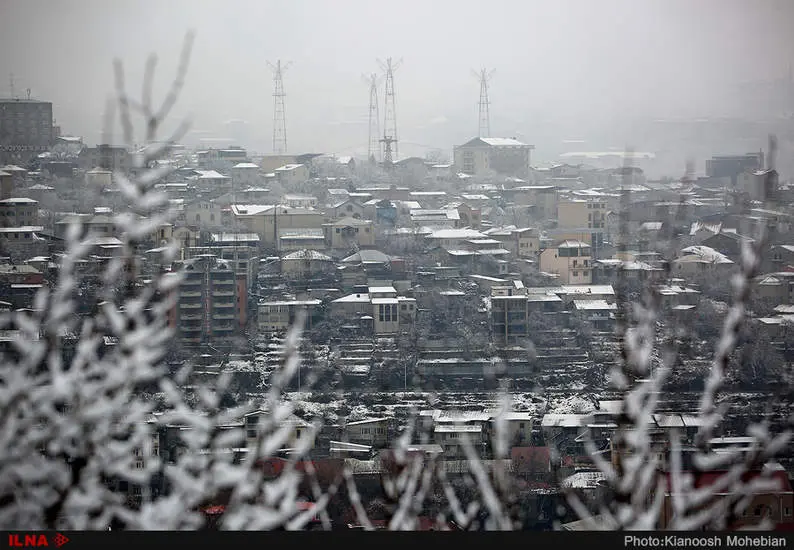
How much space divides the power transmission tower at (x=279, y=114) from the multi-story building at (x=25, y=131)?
2.20 metres

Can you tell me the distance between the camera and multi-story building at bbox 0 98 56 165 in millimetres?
12102

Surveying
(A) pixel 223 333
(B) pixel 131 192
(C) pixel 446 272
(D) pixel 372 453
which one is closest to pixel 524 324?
(C) pixel 446 272

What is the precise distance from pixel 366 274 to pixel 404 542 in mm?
7699

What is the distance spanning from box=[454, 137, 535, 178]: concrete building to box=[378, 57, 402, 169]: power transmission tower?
0.73m

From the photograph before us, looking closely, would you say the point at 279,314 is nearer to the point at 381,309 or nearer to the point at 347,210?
the point at 381,309

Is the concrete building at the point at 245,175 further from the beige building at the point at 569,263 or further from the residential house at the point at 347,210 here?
the beige building at the point at 569,263

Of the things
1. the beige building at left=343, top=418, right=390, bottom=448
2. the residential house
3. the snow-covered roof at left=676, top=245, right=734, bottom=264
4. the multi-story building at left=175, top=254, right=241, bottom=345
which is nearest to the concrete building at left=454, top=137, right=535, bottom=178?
the residential house

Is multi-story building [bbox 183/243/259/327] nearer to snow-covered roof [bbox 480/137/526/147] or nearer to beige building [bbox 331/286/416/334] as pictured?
beige building [bbox 331/286/416/334]

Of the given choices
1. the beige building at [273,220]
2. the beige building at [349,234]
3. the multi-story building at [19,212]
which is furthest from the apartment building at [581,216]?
the multi-story building at [19,212]

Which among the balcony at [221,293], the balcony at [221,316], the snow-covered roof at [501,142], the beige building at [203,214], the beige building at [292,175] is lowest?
the balcony at [221,316]

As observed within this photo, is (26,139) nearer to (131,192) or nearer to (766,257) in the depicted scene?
(766,257)

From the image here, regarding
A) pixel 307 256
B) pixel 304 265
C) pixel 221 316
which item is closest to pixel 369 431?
pixel 221 316

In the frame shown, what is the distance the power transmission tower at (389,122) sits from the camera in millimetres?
13242

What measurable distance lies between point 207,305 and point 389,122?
596 centimetres
